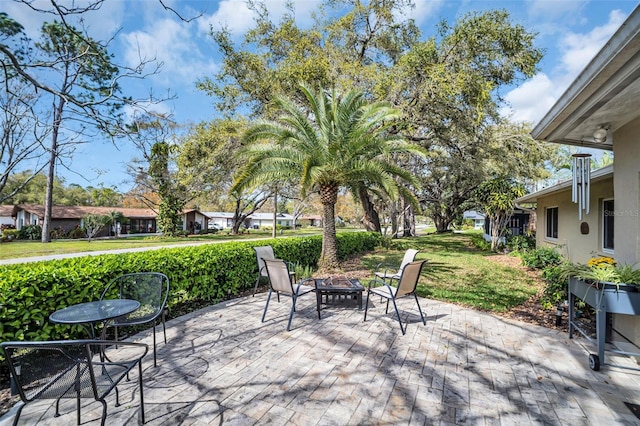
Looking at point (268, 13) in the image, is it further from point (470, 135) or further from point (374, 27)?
point (470, 135)

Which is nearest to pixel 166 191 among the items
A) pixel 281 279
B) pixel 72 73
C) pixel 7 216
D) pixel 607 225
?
pixel 7 216

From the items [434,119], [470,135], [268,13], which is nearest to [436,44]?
[434,119]

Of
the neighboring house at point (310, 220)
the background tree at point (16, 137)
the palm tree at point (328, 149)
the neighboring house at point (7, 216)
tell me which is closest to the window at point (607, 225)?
the palm tree at point (328, 149)

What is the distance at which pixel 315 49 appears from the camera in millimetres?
13344

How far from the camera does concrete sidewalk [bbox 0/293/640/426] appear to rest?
101 inches

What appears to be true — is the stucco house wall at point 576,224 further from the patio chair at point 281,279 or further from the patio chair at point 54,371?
the patio chair at point 54,371

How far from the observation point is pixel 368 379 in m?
3.13

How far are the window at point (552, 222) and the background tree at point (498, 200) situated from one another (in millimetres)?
2470

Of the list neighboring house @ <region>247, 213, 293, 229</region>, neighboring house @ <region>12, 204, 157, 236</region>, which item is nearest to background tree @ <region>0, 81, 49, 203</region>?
neighboring house @ <region>12, 204, 157, 236</region>

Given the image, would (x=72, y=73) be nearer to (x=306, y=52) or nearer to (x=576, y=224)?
(x=306, y=52)

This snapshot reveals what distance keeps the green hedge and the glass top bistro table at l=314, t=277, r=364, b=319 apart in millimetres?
2042

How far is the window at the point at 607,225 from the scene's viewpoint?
6.55 m

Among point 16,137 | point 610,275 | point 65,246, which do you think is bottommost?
point 65,246

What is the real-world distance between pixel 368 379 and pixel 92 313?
2.72 meters
